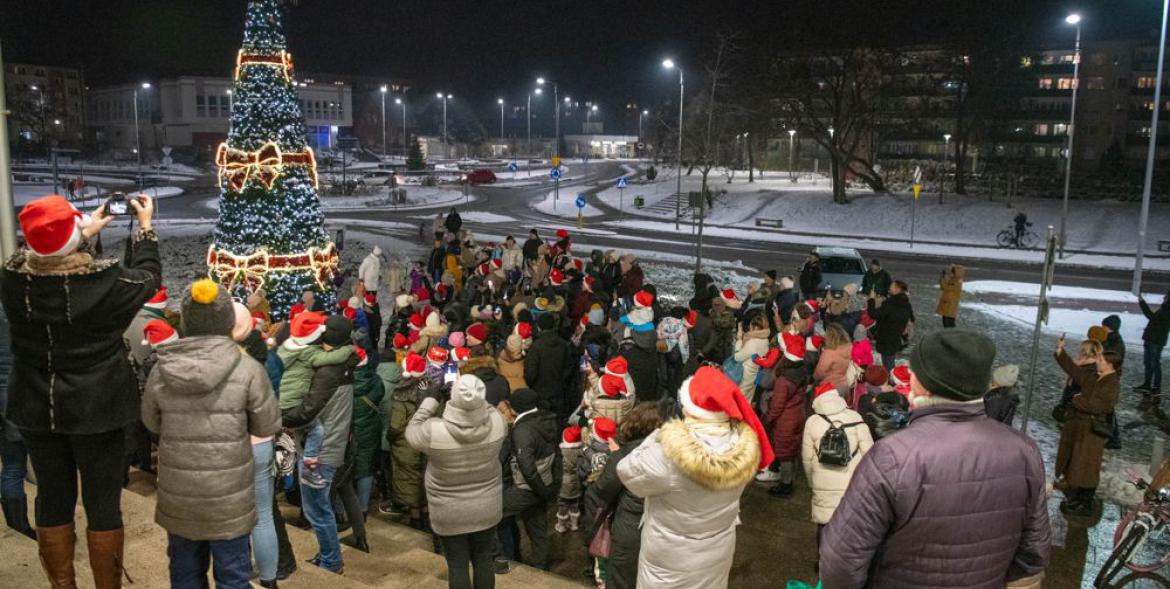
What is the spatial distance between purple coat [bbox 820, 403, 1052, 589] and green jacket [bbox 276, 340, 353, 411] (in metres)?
3.56

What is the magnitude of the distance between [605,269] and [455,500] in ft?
34.2

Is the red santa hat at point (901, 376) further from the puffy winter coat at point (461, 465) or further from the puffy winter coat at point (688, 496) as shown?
the puffy winter coat at point (461, 465)

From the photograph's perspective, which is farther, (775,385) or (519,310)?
(519,310)

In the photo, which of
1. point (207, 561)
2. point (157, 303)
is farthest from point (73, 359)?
point (157, 303)

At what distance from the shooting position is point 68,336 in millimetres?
3410

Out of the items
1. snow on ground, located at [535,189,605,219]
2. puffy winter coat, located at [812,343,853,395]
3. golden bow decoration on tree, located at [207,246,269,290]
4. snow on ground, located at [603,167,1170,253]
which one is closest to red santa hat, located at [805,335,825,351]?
puffy winter coat, located at [812,343,853,395]

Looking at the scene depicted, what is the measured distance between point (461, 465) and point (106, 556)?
5.96ft

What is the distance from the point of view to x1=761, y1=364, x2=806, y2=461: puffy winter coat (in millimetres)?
7816

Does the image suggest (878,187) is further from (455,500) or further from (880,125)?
(455,500)

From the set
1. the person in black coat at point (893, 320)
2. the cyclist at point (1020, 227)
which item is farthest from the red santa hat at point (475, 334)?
the cyclist at point (1020, 227)

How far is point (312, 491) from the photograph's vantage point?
18.0 ft

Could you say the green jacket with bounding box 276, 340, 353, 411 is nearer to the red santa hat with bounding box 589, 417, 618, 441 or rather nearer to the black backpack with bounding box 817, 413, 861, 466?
the red santa hat with bounding box 589, 417, 618, 441

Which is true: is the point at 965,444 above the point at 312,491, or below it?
above

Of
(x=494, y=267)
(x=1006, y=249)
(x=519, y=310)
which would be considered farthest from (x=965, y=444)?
(x=1006, y=249)
